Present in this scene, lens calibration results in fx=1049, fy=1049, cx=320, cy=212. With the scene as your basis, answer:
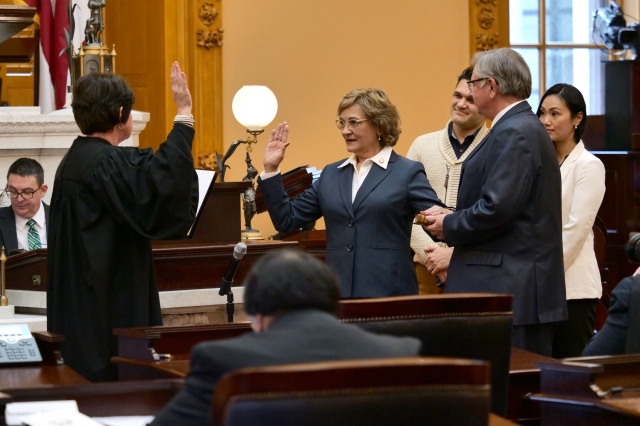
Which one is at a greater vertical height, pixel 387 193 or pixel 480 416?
pixel 387 193

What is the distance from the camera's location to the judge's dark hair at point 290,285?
1.54m

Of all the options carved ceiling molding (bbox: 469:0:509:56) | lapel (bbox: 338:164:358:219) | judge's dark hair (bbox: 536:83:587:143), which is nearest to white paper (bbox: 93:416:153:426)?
lapel (bbox: 338:164:358:219)

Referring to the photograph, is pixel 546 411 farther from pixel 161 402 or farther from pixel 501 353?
A: pixel 161 402

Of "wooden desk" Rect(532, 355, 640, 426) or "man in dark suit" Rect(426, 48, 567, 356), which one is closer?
"wooden desk" Rect(532, 355, 640, 426)

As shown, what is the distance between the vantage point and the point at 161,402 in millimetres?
2178

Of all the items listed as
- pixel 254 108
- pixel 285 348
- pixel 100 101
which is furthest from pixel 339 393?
pixel 254 108

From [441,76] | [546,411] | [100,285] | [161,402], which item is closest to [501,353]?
[546,411]

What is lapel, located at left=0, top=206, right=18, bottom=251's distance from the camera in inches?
189

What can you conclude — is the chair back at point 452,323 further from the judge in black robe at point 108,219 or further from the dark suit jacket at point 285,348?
the judge in black robe at point 108,219

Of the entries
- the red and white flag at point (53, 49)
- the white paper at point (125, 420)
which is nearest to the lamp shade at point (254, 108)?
the red and white flag at point (53, 49)

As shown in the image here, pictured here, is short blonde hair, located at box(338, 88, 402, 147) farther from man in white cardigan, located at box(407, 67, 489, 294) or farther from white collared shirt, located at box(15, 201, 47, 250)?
white collared shirt, located at box(15, 201, 47, 250)

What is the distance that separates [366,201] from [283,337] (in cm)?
190

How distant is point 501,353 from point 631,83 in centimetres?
628

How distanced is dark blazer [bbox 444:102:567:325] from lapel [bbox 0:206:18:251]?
2.46 metres
